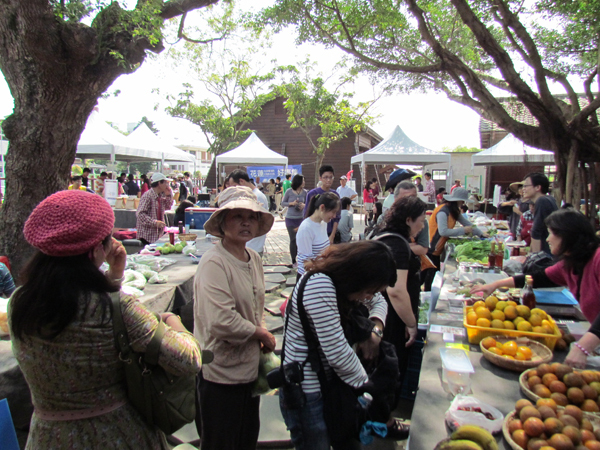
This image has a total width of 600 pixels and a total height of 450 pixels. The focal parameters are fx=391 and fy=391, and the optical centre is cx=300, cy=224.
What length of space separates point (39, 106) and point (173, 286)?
9.29 feet

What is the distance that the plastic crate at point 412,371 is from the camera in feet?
10.8

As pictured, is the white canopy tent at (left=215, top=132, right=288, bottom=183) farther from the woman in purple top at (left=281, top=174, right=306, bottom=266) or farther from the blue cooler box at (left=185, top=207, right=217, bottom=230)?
the woman in purple top at (left=281, top=174, right=306, bottom=266)

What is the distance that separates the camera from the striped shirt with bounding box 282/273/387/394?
68.3 inches

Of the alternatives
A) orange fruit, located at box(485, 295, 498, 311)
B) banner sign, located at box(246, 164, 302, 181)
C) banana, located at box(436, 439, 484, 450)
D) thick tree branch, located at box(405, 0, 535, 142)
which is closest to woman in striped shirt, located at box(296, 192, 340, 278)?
orange fruit, located at box(485, 295, 498, 311)

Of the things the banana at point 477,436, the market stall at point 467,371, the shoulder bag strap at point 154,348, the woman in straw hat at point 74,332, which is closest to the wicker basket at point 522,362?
the market stall at point 467,371

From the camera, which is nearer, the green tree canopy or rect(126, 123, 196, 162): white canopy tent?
the green tree canopy

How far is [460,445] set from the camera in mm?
1400

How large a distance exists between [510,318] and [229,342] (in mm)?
1827

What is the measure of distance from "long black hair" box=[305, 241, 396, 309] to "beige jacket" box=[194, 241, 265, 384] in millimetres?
453

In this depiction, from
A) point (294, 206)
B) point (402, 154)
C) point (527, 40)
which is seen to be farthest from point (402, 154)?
point (294, 206)

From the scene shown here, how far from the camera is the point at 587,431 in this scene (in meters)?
1.50

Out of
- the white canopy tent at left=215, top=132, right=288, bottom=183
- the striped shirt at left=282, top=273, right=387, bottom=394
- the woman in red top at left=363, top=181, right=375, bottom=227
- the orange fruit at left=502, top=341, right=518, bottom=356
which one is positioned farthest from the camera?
the white canopy tent at left=215, top=132, right=288, bottom=183

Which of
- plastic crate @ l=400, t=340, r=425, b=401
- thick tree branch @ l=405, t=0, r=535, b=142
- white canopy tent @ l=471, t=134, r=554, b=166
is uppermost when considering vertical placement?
thick tree branch @ l=405, t=0, r=535, b=142

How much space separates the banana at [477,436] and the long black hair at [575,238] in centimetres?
160
